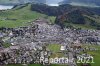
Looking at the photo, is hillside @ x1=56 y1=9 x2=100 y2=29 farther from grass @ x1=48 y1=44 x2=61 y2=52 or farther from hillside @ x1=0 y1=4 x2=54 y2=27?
grass @ x1=48 y1=44 x2=61 y2=52

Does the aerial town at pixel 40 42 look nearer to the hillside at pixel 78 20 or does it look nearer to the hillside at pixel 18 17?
the hillside at pixel 78 20

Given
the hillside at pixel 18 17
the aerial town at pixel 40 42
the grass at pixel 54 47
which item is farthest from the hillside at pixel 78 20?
the grass at pixel 54 47

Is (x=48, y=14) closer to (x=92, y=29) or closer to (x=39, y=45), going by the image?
(x=92, y=29)

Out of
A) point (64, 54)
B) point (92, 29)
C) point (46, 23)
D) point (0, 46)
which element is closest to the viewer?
point (64, 54)

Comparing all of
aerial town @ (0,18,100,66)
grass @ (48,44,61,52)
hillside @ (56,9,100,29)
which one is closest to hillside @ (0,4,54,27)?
aerial town @ (0,18,100,66)

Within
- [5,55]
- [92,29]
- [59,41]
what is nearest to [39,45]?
[59,41]

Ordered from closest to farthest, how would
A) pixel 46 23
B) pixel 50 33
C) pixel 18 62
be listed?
pixel 18 62 < pixel 50 33 < pixel 46 23
